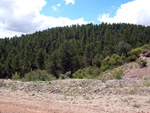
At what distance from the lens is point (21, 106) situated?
19.6 ft

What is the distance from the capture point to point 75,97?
8016 mm

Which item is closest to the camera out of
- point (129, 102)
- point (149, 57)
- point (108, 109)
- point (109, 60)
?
point (108, 109)

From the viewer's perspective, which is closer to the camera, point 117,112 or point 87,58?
point 117,112

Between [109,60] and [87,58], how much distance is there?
1526cm

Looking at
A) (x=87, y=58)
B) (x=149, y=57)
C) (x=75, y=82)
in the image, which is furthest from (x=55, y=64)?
(x=75, y=82)

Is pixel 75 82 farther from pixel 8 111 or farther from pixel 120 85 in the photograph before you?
pixel 8 111

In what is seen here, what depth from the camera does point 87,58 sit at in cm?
4928

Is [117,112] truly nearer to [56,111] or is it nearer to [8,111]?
[56,111]

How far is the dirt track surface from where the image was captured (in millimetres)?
5824

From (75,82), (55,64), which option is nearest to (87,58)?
(55,64)

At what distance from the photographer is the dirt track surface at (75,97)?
5.82 metres

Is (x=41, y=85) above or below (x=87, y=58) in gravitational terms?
below

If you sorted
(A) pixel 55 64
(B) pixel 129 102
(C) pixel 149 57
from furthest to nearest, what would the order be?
(A) pixel 55 64
(C) pixel 149 57
(B) pixel 129 102

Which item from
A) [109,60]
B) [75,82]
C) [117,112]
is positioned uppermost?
[109,60]
